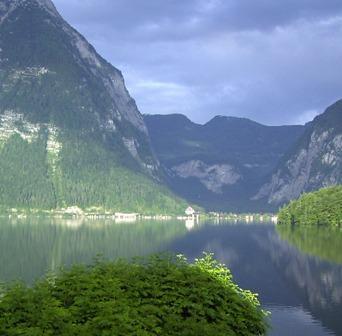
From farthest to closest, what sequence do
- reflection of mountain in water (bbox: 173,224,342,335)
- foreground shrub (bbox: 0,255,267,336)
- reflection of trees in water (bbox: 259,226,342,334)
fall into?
reflection of mountain in water (bbox: 173,224,342,335), reflection of trees in water (bbox: 259,226,342,334), foreground shrub (bbox: 0,255,267,336)

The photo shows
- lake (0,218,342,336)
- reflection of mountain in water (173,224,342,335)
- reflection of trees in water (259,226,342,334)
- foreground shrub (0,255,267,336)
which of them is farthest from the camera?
reflection of mountain in water (173,224,342,335)

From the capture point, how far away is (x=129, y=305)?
3881 cm

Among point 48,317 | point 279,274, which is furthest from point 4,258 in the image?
point 48,317

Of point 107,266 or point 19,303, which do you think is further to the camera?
point 107,266

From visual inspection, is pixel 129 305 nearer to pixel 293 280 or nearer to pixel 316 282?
pixel 316 282

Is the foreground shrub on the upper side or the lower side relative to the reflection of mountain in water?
upper

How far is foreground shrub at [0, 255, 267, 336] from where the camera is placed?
3525 centimetres

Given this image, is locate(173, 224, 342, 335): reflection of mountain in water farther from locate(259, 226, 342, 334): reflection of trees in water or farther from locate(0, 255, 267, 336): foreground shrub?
locate(0, 255, 267, 336): foreground shrub

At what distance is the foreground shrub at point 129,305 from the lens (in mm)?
35250

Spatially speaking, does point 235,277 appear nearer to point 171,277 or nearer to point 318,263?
point 318,263

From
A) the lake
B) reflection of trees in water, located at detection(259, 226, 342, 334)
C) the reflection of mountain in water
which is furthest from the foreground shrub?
the reflection of mountain in water

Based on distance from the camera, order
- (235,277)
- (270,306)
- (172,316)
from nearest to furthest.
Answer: (172,316), (270,306), (235,277)

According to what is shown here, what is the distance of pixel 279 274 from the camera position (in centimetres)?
15038

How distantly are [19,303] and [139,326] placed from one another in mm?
7794
